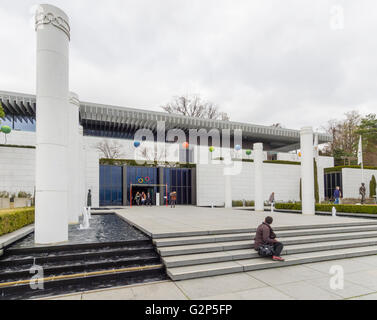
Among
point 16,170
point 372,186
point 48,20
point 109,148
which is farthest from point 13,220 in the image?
point 109,148

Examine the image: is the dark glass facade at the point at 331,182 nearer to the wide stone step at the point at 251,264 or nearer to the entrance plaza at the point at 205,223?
the entrance plaza at the point at 205,223

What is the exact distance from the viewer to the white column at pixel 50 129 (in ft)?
23.9

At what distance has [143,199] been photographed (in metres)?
28.3

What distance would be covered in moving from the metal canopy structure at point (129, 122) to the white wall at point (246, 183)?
5.76 m

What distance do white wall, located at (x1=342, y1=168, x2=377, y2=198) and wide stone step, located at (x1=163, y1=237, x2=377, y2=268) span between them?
27776 mm

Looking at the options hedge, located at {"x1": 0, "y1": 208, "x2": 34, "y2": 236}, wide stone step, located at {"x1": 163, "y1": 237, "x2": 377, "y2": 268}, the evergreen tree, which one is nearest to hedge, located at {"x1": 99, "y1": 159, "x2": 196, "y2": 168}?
hedge, located at {"x1": 0, "y1": 208, "x2": 34, "y2": 236}

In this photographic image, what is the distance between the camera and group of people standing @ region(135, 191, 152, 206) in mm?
28469

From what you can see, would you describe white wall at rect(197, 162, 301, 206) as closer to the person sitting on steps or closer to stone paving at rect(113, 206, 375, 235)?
stone paving at rect(113, 206, 375, 235)

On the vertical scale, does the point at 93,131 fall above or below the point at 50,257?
above

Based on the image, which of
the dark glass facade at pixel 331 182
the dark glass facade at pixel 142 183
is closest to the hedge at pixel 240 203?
the dark glass facade at pixel 142 183

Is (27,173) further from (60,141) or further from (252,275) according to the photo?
(252,275)
